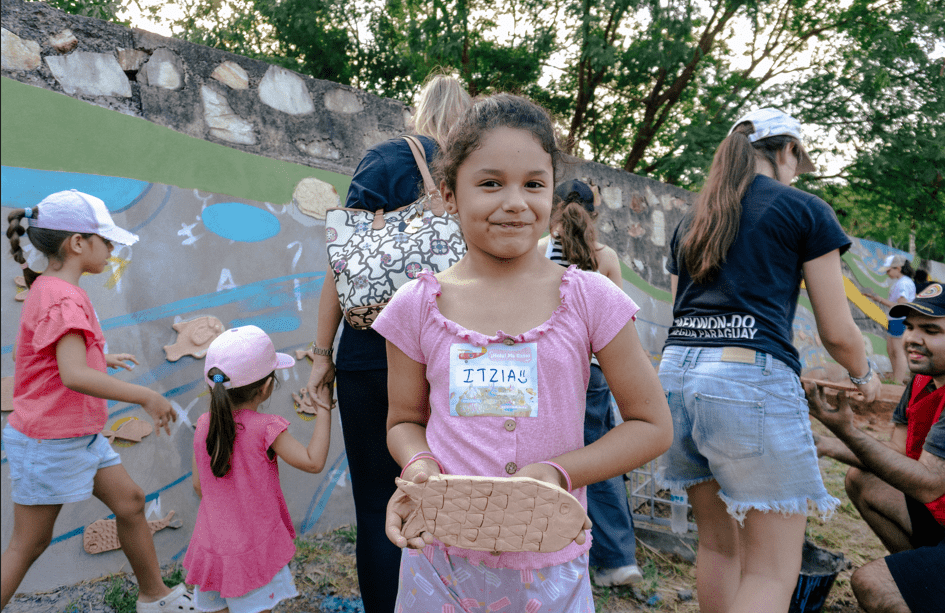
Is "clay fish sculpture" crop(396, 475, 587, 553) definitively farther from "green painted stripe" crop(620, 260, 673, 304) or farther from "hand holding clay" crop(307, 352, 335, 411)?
"green painted stripe" crop(620, 260, 673, 304)

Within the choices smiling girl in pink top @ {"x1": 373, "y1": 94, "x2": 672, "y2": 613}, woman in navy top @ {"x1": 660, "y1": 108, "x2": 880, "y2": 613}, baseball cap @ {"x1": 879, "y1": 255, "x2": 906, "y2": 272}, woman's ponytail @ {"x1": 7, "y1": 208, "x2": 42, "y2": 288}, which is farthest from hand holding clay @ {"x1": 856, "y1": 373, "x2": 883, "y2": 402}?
baseball cap @ {"x1": 879, "y1": 255, "x2": 906, "y2": 272}

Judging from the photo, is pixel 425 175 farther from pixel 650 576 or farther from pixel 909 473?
pixel 650 576

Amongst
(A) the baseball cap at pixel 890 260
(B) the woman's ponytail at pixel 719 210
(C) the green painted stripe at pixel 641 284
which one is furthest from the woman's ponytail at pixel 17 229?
(A) the baseball cap at pixel 890 260

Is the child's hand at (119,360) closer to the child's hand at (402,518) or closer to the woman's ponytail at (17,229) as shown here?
the woman's ponytail at (17,229)

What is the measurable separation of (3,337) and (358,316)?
167 cm

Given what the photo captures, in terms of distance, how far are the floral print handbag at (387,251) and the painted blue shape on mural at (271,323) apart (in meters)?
1.34

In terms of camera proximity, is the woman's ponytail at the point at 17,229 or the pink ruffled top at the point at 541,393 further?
the woman's ponytail at the point at 17,229

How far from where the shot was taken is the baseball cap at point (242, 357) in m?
1.94

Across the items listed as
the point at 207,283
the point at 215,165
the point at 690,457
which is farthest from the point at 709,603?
the point at 215,165

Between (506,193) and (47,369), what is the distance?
74.2 inches

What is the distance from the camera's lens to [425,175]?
187 cm

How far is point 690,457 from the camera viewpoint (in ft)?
6.39

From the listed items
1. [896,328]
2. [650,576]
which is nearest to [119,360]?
[650,576]

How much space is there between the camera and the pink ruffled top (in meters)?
1.16
